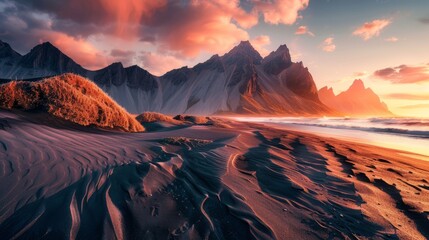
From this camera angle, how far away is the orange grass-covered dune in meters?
6.01

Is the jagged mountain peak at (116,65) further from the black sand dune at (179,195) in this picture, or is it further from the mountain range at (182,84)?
the black sand dune at (179,195)

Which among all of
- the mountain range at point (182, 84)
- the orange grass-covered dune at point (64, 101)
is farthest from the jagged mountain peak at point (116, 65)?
the orange grass-covered dune at point (64, 101)

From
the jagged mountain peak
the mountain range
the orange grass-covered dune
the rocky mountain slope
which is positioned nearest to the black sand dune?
the orange grass-covered dune

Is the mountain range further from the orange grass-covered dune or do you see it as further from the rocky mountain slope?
the orange grass-covered dune

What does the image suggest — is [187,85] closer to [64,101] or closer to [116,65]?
[116,65]

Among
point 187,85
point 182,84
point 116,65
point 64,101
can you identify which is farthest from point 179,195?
point 116,65

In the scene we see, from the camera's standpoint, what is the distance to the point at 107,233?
6.95ft

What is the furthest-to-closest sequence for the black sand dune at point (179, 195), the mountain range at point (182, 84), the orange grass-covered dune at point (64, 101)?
the mountain range at point (182, 84) < the orange grass-covered dune at point (64, 101) < the black sand dune at point (179, 195)

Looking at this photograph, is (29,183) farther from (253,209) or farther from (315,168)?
(315,168)

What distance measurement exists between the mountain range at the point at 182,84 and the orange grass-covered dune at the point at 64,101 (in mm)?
94846

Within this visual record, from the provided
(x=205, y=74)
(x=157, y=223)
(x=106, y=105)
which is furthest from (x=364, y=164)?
(x=205, y=74)

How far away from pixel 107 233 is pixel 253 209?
1625mm

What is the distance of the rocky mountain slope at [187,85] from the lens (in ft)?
355

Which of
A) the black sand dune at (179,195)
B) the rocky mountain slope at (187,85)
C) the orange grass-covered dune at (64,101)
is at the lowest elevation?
the black sand dune at (179,195)
